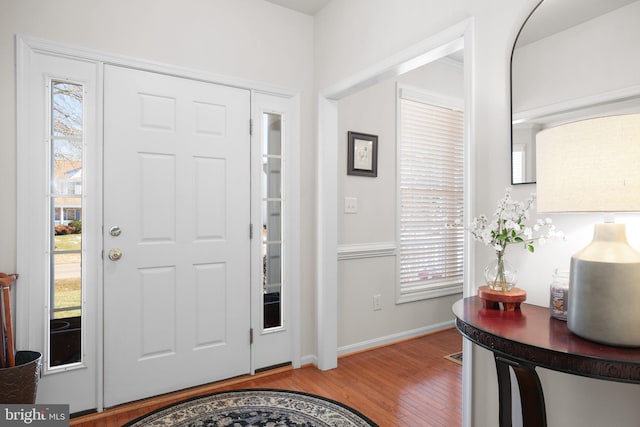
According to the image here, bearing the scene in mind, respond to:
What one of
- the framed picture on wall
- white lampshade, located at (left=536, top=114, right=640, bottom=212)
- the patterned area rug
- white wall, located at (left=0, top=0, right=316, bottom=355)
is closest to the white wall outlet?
the framed picture on wall

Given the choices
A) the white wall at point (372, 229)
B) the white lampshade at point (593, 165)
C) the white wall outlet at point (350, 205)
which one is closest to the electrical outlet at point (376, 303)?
the white wall at point (372, 229)

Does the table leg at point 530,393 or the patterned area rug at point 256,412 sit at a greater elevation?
the table leg at point 530,393

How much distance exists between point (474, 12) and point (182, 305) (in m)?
2.29

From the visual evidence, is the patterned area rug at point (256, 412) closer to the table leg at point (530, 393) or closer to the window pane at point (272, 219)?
the window pane at point (272, 219)

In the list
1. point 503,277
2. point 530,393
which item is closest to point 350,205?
Result: point 503,277

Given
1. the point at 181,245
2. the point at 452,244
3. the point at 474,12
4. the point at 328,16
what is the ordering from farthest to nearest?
the point at 452,244 < the point at 328,16 < the point at 181,245 < the point at 474,12

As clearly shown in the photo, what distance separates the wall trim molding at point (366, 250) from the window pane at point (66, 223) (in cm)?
179

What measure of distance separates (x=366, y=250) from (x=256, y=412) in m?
1.52

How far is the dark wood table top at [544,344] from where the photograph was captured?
93 centimetres

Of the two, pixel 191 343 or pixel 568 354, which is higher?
pixel 568 354

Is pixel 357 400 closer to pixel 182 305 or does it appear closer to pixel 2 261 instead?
pixel 182 305

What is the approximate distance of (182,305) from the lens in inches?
96.7

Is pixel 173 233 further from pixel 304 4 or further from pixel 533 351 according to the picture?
pixel 533 351

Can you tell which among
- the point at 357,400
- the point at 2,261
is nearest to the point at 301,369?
the point at 357,400
